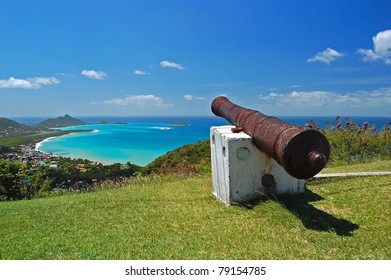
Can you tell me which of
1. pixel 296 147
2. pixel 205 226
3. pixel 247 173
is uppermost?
pixel 296 147

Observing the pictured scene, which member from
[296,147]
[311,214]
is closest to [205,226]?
[311,214]

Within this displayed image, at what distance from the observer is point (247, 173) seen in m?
7.38

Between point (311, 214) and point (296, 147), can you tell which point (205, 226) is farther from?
point (296, 147)

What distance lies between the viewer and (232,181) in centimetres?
734

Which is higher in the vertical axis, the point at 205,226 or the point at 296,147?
the point at 296,147

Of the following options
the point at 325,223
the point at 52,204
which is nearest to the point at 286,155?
the point at 325,223

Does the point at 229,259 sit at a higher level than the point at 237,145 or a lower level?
lower

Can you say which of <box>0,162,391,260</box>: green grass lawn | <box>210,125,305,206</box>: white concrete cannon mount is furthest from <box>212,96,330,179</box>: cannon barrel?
<box>0,162,391,260</box>: green grass lawn

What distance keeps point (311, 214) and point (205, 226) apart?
181 cm

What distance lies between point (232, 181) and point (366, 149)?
1058 cm

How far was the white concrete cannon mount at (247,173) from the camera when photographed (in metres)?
7.29

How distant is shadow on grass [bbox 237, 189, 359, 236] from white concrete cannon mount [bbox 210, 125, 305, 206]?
19 centimetres

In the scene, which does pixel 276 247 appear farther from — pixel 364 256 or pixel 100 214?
pixel 100 214

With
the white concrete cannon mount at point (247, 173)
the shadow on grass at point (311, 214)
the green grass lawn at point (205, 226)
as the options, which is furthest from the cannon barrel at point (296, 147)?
the green grass lawn at point (205, 226)
